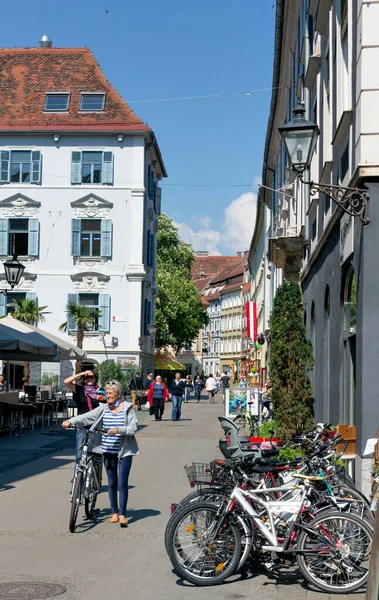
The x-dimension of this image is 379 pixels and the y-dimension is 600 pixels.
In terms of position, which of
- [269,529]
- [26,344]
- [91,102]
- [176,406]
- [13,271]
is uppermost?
[91,102]

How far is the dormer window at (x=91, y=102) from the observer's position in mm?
48575

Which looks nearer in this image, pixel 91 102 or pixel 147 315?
pixel 91 102

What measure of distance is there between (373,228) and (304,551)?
4.48 m

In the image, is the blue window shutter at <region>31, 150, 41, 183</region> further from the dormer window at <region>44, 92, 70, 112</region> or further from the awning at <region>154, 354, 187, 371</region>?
the awning at <region>154, 354, 187, 371</region>

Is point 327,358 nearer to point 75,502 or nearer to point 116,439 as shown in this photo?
point 116,439

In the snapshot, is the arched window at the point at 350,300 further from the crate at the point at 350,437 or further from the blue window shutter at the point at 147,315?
the blue window shutter at the point at 147,315

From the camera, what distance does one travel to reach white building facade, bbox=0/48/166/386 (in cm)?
4688

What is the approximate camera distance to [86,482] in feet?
34.4

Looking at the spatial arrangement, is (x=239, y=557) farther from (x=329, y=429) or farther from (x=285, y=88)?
(x=285, y=88)

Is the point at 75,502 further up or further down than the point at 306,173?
further down

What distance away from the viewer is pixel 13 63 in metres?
52.5

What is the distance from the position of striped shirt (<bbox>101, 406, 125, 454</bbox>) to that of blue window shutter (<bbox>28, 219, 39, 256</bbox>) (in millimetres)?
37426

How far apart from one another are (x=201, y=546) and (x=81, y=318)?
36986 millimetres

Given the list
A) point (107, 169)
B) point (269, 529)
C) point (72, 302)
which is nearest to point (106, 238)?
point (107, 169)
